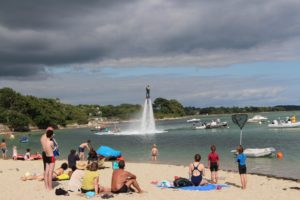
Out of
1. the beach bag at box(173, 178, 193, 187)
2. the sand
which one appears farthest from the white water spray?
the beach bag at box(173, 178, 193, 187)

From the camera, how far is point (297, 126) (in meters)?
86.8

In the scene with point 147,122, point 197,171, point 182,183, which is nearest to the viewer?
point 197,171

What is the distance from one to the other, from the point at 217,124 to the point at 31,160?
3108 inches

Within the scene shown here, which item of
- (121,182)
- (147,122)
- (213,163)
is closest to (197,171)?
(213,163)

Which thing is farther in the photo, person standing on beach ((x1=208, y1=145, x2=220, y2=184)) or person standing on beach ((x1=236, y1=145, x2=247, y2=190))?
person standing on beach ((x1=208, y1=145, x2=220, y2=184))

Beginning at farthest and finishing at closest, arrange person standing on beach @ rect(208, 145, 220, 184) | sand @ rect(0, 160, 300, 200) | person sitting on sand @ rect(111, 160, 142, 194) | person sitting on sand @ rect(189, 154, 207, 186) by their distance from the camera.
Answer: person standing on beach @ rect(208, 145, 220, 184), person sitting on sand @ rect(189, 154, 207, 186), person sitting on sand @ rect(111, 160, 142, 194), sand @ rect(0, 160, 300, 200)

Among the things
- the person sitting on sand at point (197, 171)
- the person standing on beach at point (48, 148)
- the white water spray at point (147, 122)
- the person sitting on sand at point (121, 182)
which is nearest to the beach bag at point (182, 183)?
the person sitting on sand at point (197, 171)

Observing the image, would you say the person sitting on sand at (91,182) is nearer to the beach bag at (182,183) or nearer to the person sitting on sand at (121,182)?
the person sitting on sand at (121,182)

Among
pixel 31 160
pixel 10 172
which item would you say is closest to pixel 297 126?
pixel 31 160

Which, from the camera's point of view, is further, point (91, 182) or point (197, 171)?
point (197, 171)

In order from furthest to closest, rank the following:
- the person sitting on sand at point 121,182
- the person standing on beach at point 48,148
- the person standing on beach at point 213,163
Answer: the person standing on beach at point 213,163
the person sitting on sand at point 121,182
the person standing on beach at point 48,148

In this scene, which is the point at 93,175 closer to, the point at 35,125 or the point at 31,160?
the point at 31,160

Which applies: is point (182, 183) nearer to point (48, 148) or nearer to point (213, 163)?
point (213, 163)

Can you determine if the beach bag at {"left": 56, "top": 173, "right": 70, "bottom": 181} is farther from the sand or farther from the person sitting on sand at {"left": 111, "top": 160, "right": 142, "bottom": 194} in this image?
the person sitting on sand at {"left": 111, "top": 160, "right": 142, "bottom": 194}
